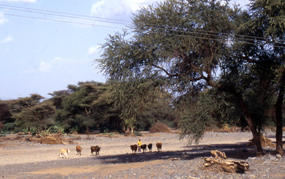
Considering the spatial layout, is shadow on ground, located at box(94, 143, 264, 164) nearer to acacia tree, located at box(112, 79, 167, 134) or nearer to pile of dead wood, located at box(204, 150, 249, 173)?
acacia tree, located at box(112, 79, 167, 134)

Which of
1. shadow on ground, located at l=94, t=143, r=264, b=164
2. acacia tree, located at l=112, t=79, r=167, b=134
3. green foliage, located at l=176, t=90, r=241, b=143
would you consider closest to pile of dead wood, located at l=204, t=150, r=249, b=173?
acacia tree, located at l=112, t=79, r=167, b=134

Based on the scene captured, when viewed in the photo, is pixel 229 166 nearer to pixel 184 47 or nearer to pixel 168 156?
pixel 184 47

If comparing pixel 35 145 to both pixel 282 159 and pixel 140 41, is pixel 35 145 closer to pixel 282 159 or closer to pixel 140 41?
pixel 140 41

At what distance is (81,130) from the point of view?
56.5 metres

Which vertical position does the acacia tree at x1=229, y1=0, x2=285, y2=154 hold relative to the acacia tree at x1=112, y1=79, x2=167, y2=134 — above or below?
above

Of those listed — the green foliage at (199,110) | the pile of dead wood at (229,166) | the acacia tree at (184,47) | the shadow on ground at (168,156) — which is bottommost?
the shadow on ground at (168,156)

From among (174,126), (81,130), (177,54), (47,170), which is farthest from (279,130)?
(174,126)

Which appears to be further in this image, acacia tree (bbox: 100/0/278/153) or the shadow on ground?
the shadow on ground

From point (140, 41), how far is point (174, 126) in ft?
195

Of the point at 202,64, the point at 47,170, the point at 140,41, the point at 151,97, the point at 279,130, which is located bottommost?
the point at 47,170

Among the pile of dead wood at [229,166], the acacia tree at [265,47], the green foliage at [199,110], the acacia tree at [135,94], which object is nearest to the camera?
the pile of dead wood at [229,166]

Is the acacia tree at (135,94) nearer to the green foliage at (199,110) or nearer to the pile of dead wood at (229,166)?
the green foliage at (199,110)

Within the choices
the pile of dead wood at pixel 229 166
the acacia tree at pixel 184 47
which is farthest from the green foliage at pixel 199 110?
the pile of dead wood at pixel 229 166

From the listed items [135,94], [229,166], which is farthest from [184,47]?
[229,166]
